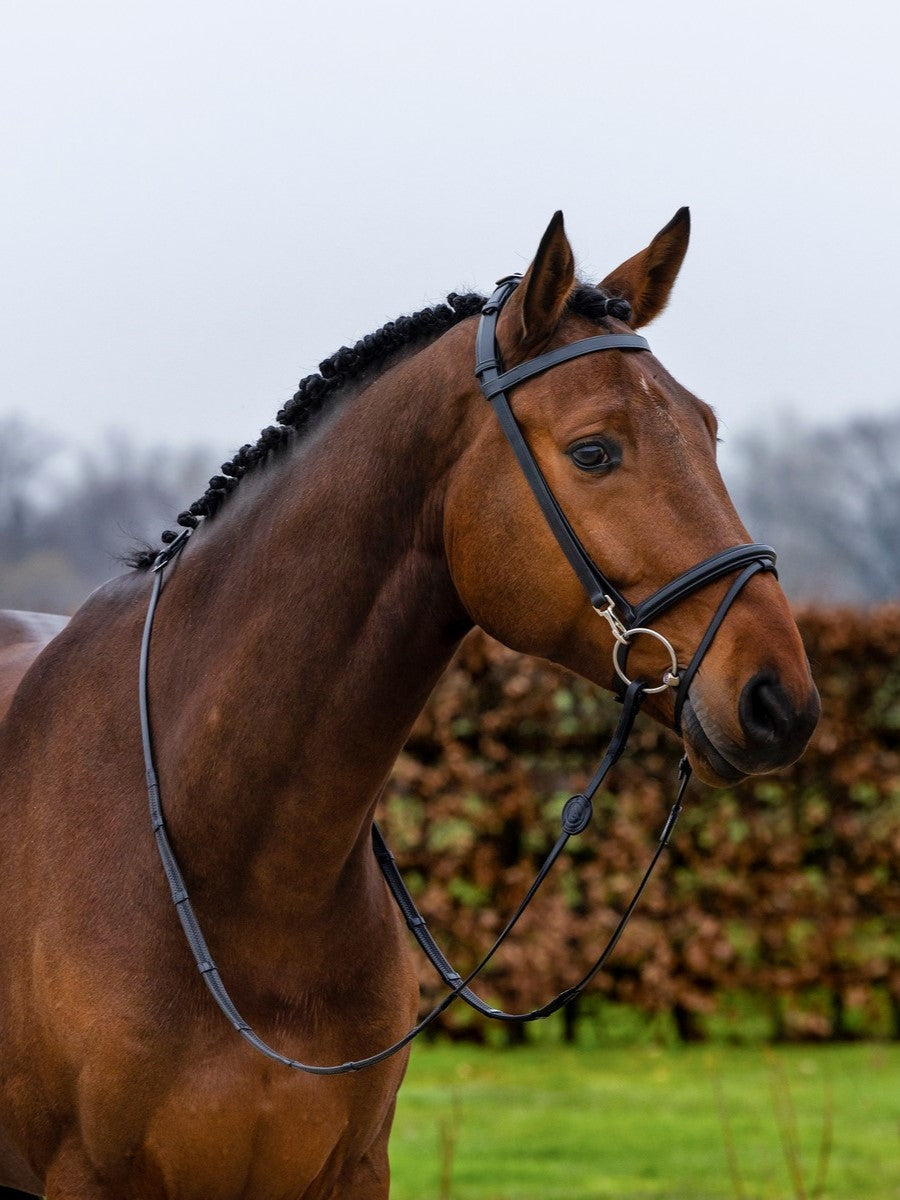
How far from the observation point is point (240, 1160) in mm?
2557

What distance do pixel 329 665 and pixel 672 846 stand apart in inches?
225

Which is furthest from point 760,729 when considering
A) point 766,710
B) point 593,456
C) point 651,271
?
point 651,271

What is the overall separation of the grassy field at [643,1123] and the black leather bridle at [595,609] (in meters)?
2.50

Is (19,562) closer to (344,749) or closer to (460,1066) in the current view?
(460,1066)

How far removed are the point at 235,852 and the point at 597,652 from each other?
80cm

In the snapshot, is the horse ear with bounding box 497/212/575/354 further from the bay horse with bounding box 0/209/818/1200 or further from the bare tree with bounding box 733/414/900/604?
the bare tree with bounding box 733/414/900/604

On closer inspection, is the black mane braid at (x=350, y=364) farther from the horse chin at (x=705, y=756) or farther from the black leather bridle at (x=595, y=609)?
the horse chin at (x=705, y=756)

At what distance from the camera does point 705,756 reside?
2316 millimetres

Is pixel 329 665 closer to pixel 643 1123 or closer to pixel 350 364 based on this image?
pixel 350 364

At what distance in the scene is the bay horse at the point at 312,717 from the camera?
8.02 feet

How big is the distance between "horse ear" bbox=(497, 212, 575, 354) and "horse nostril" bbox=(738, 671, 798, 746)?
754mm

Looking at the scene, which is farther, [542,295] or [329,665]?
[329,665]

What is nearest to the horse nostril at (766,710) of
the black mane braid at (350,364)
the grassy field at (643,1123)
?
the black mane braid at (350,364)

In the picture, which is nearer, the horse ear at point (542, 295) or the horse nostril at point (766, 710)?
the horse nostril at point (766, 710)
